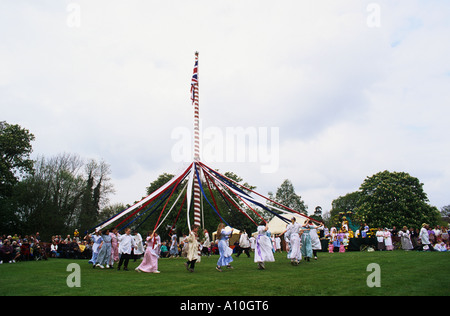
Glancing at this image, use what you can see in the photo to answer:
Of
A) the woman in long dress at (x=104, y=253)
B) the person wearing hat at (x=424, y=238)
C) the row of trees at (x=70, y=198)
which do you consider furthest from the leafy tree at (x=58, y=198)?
the person wearing hat at (x=424, y=238)

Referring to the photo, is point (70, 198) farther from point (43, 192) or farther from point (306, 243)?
point (306, 243)

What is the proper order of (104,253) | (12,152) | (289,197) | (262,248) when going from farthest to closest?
(289,197), (12,152), (104,253), (262,248)

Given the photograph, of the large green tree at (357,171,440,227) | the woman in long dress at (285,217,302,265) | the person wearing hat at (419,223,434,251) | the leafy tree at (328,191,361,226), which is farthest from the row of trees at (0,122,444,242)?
the leafy tree at (328,191,361,226)

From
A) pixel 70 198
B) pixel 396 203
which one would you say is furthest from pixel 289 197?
pixel 70 198

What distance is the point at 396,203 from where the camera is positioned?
3884cm

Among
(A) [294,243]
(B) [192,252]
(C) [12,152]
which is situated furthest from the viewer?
(C) [12,152]

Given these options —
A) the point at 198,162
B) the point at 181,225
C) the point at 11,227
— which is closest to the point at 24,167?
the point at 11,227

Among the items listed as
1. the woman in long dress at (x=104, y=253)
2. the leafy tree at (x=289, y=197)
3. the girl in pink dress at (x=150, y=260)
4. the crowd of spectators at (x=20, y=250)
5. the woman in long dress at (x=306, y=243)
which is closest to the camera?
the girl in pink dress at (x=150, y=260)

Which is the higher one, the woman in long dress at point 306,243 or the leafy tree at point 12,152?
the leafy tree at point 12,152

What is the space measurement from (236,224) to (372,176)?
25010 millimetres

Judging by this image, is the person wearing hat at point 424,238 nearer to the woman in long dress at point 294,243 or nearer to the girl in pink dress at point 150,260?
the woman in long dress at point 294,243

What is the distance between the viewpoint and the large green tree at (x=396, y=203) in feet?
122

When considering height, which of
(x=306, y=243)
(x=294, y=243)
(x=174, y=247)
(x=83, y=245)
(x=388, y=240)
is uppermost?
(x=294, y=243)

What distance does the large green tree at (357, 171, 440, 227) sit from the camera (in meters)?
37.2
